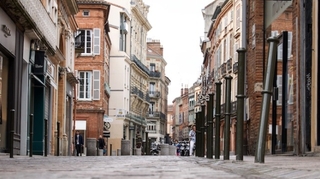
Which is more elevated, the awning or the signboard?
the awning

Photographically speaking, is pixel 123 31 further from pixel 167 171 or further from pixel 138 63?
pixel 167 171

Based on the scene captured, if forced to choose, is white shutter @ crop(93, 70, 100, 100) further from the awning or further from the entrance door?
the entrance door

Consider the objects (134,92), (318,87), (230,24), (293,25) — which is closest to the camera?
(318,87)

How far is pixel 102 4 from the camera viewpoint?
2589 inches

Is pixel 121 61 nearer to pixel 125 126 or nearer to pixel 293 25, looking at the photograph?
pixel 125 126

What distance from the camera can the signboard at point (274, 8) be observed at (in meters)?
4.95

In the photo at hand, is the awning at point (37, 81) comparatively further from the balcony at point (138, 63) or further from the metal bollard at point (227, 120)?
the balcony at point (138, 63)

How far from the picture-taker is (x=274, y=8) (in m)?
5.21

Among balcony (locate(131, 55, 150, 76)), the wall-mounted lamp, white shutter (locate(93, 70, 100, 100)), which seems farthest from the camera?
balcony (locate(131, 55, 150, 76))

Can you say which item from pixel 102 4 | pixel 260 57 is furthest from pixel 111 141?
pixel 260 57

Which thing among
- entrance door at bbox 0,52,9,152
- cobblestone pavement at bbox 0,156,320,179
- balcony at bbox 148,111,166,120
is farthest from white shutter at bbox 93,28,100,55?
balcony at bbox 148,111,166,120

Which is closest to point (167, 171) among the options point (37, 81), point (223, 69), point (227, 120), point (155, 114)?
point (227, 120)

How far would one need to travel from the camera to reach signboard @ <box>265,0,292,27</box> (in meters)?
4.95

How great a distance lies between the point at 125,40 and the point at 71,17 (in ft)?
124
